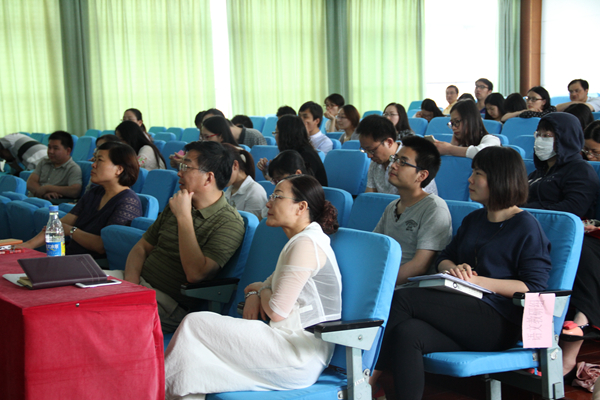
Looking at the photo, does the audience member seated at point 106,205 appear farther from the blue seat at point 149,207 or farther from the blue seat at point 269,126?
the blue seat at point 269,126

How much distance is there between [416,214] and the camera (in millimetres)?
2371

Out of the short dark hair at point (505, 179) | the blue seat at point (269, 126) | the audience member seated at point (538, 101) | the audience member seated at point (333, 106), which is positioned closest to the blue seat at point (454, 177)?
the short dark hair at point (505, 179)

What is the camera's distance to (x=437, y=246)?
2291 millimetres

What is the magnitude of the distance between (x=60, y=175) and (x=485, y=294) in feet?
13.1

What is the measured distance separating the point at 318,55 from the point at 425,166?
9.19m

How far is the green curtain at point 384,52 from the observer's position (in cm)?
1159

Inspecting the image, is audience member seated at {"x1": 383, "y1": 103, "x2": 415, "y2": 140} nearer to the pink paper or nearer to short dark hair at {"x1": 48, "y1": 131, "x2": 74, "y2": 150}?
short dark hair at {"x1": 48, "y1": 131, "x2": 74, "y2": 150}

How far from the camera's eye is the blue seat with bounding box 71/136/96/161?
23.6 feet

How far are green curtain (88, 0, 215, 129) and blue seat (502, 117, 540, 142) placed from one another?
595cm

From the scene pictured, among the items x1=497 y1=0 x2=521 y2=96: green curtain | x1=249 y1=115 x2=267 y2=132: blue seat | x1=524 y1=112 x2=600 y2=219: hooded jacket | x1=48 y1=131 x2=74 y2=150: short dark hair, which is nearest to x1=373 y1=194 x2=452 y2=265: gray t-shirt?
x1=524 y1=112 x2=600 y2=219: hooded jacket

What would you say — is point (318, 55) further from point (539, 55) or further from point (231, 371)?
point (231, 371)

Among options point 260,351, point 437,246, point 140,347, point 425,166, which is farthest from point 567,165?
point 140,347

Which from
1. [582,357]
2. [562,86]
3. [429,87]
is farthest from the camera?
[429,87]

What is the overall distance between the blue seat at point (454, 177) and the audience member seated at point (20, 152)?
4672mm
